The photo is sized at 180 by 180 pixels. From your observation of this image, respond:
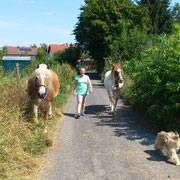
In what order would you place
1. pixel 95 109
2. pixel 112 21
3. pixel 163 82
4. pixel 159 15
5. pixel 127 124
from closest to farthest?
pixel 163 82 → pixel 127 124 → pixel 95 109 → pixel 112 21 → pixel 159 15

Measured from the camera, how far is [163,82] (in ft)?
20.5

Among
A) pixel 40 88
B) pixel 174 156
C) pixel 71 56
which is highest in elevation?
pixel 71 56

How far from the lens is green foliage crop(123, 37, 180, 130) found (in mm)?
5812

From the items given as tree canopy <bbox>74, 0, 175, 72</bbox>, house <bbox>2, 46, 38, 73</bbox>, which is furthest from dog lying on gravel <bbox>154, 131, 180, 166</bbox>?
tree canopy <bbox>74, 0, 175, 72</bbox>

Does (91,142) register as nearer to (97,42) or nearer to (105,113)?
(105,113)

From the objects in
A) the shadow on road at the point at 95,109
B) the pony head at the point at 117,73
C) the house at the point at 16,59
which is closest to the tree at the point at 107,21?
the house at the point at 16,59

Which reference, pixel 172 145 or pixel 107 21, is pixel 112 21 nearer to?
pixel 107 21

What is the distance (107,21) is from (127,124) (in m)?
23.5

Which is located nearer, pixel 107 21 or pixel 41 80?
pixel 41 80

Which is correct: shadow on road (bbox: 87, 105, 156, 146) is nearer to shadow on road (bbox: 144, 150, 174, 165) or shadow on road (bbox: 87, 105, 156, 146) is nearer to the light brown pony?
shadow on road (bbox: 144, 150, 174, 165)

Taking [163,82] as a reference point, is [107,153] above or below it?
below

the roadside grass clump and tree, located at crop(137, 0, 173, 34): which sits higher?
Answer: tree, located at crop(137, 0, 173, 34)

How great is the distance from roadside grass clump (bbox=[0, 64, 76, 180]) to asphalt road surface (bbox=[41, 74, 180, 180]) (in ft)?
1.04

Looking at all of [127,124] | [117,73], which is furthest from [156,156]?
[117,73]
